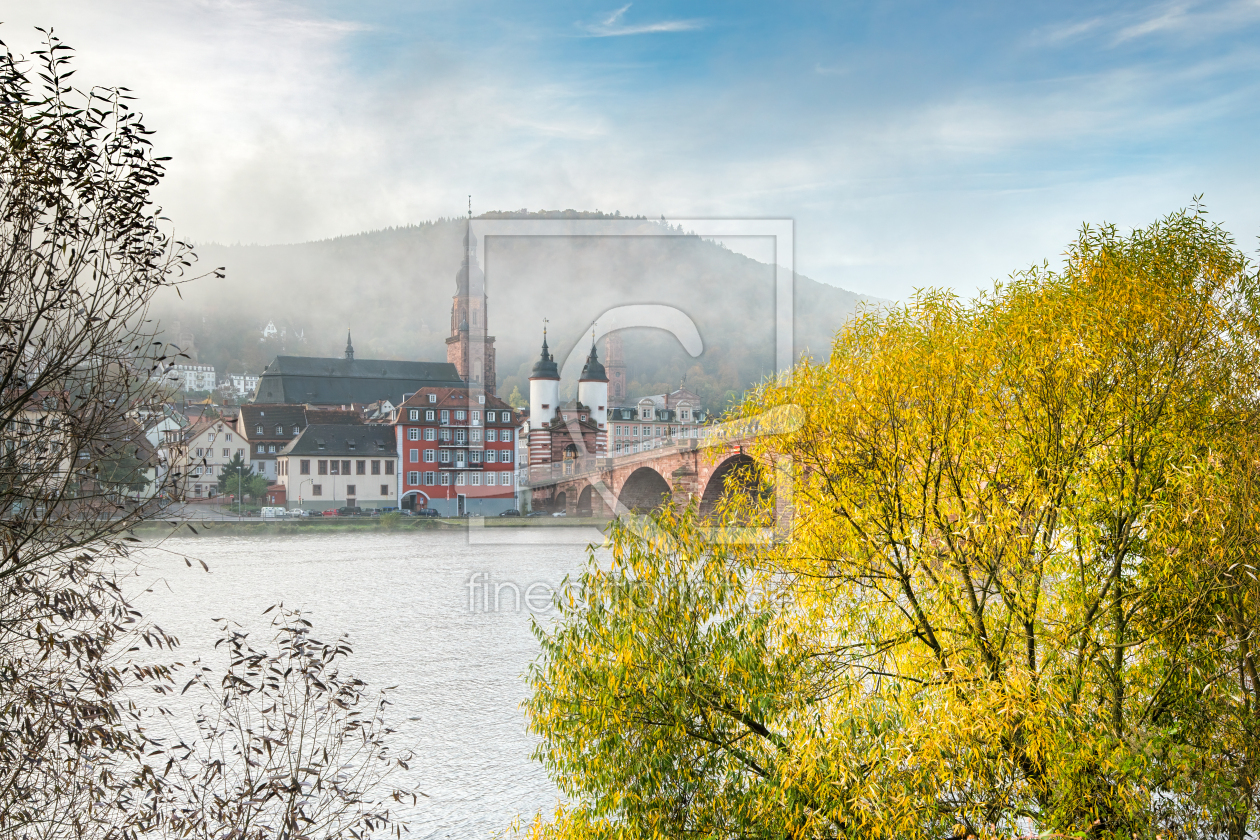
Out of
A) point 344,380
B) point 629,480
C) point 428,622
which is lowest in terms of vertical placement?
point 428,622

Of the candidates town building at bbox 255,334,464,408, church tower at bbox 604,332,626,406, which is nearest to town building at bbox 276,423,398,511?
church tower at bbox 604,332,626,406

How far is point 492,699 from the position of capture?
16859 mm

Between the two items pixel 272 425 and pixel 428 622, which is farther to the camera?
pixel 272 425

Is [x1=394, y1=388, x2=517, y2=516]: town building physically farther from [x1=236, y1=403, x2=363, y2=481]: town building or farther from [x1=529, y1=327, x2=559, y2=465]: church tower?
[x1=236, y1=403, x2=363, y2=481]: town building

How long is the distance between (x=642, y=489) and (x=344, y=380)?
5364cm

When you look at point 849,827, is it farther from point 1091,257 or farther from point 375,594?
point 375,594

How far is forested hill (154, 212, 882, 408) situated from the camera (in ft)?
121

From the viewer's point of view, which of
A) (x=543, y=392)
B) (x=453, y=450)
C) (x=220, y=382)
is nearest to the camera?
(x=453, y=450)

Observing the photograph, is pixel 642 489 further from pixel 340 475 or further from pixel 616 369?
pixel 340 475

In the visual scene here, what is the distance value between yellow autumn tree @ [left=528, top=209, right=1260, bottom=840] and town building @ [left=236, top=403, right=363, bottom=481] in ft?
185

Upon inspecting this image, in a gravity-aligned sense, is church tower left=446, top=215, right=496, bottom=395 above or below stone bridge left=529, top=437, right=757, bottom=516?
above

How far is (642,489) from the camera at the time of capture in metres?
37.7

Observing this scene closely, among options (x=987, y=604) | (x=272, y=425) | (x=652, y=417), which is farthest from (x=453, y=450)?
(x=987, y=604)

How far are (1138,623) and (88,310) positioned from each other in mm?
7140
